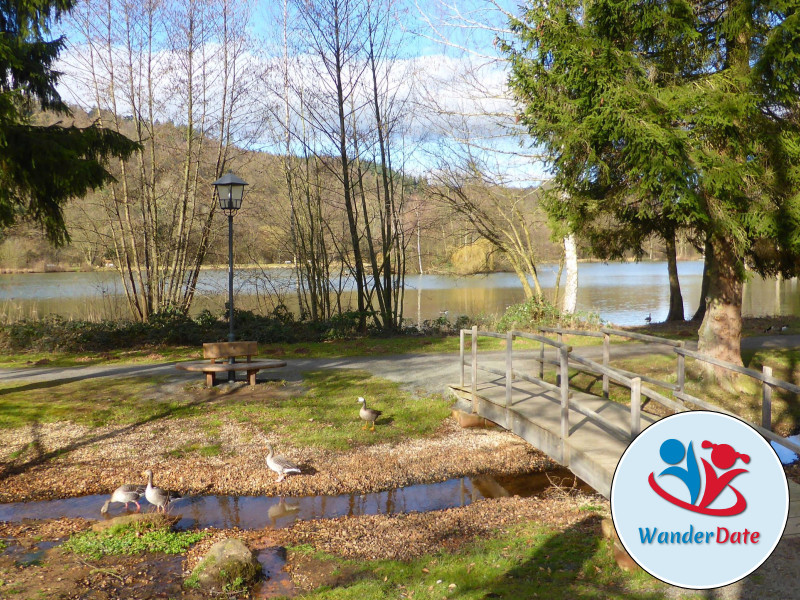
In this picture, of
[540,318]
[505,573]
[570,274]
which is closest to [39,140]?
[505,573]

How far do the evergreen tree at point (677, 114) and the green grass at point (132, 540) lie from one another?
6774 mm

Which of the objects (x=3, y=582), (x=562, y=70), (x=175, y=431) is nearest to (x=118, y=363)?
(x=175, y=431)

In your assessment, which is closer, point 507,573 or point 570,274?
point 507,573

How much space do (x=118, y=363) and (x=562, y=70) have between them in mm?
10462

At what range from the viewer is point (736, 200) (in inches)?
336

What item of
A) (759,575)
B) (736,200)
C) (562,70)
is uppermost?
(562,70)

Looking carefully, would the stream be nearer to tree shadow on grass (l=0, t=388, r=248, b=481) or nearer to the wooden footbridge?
the wooden footbridge

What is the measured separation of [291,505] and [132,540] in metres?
1.73

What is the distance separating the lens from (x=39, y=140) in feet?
30.2

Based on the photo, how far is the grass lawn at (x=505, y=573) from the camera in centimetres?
455

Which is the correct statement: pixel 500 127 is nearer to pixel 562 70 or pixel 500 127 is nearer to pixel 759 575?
pixel 562 70

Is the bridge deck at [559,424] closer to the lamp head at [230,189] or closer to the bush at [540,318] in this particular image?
the lamp head at [230,189]

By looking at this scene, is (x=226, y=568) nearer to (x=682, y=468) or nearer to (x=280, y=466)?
(x=280, y=466)

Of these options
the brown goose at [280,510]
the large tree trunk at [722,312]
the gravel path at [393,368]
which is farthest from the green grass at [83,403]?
the large tree trunk at [722,312]
